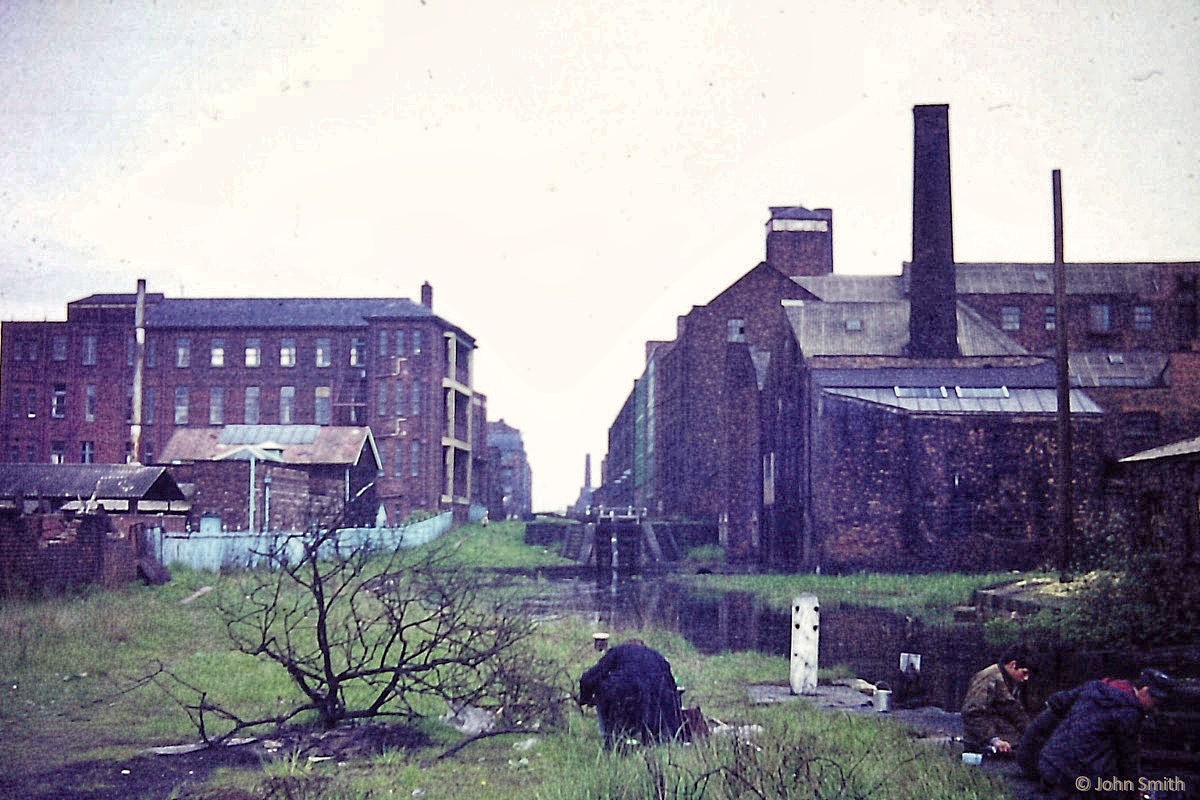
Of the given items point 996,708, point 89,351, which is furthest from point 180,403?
point 996,708

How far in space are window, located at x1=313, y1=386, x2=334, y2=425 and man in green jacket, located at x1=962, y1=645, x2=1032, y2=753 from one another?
51691mm

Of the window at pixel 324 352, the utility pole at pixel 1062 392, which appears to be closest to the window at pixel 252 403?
the window at pixel 324 352

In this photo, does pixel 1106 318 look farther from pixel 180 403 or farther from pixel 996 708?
pixel 996 708

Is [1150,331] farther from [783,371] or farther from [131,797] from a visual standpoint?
[131,797]

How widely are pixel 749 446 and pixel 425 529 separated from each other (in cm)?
1255

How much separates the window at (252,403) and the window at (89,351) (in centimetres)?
805

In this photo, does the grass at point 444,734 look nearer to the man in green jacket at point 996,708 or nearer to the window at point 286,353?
the man in green jacket at point 996,708

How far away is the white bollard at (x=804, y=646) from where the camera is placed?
494 inches

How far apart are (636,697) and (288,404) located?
52.1 m

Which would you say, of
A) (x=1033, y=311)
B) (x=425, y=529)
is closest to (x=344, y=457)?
(x=425, y=529)

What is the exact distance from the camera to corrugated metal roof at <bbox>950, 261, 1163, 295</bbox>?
4947cm

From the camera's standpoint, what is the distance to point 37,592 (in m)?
19.5

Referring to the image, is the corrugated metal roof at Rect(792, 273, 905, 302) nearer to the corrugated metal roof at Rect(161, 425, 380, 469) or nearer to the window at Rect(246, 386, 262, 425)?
the corrugated metal roof at Rect(161, 425, 380, 469)

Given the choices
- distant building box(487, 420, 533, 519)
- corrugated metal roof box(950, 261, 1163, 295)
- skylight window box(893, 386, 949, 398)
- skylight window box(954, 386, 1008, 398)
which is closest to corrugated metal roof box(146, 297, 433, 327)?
corrugated metal roof box(950, 261, 1163, 295)
